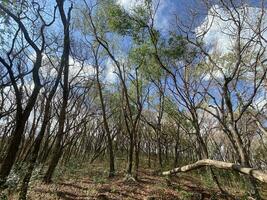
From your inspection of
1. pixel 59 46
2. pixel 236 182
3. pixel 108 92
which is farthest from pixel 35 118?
pixel 236 182

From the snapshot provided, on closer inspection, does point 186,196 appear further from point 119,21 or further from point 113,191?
point 119,21

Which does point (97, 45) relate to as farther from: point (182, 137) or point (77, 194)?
point (182, 137)

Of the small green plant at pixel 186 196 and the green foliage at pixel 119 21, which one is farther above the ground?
the green foliage at pixel 119 21

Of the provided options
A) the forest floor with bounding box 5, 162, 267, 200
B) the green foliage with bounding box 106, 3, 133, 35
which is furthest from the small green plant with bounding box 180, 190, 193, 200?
the green foliage with bounding box 106, 3, 133, 35

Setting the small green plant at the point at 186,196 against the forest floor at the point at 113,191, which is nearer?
the forest floor at the point at 113,191

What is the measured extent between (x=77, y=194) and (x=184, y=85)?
24.7 ft

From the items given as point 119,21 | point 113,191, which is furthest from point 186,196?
point 119,21

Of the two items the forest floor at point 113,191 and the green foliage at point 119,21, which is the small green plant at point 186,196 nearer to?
the forest floor at point 113,191

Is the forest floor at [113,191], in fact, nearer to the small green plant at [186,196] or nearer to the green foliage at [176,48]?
the small green plant at [186,196]

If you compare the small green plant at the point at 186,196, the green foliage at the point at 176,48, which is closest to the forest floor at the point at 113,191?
the small green plant at the point at 186,196

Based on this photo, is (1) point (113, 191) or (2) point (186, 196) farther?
(2) point (186, 196)

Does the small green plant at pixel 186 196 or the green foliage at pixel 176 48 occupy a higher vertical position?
the green foliage at pixel 176 48

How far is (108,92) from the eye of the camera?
2814 centimetres

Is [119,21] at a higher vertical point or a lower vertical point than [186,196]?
higher
